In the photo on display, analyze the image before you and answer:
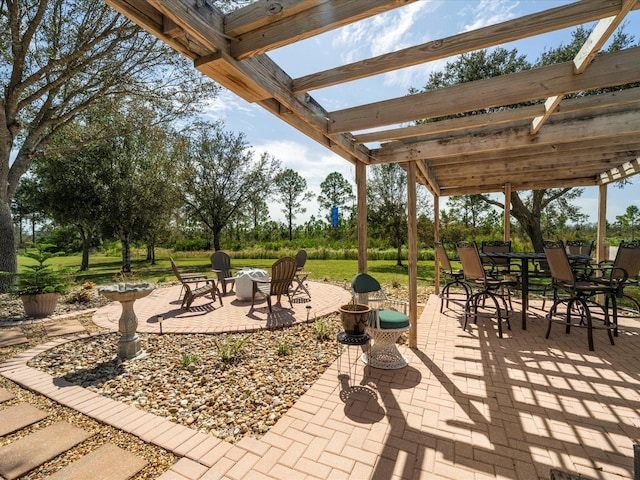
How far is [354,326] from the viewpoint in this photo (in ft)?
9.30

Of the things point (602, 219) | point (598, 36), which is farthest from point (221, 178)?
point (598, 36)

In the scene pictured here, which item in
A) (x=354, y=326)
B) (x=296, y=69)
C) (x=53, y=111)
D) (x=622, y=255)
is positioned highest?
(x=53, y=111)

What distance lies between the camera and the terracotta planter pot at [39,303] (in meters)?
4.96

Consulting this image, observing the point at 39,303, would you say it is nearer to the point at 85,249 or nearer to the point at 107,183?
the point at 107,183

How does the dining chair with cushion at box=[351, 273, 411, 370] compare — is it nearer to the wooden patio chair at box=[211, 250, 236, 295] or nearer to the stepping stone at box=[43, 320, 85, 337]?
the wooden patio chair at box=[211, 250, 236, 295]

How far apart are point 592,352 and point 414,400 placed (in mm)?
2576

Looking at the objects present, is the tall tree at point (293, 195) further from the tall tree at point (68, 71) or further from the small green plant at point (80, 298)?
the small green plant at point (80, 298)

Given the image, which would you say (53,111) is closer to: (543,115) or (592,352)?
(543,115)

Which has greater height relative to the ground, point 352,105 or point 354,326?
point 352,105

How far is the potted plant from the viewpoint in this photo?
195 inches

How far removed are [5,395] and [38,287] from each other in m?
3.26

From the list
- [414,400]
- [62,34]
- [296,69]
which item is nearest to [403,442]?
[414,400]

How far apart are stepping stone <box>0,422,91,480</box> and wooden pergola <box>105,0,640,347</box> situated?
2625 millimetres

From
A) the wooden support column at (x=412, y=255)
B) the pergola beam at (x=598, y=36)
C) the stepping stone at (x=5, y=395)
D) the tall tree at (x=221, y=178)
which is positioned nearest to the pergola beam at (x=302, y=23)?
the pergola beam at (x=598, y=36)
